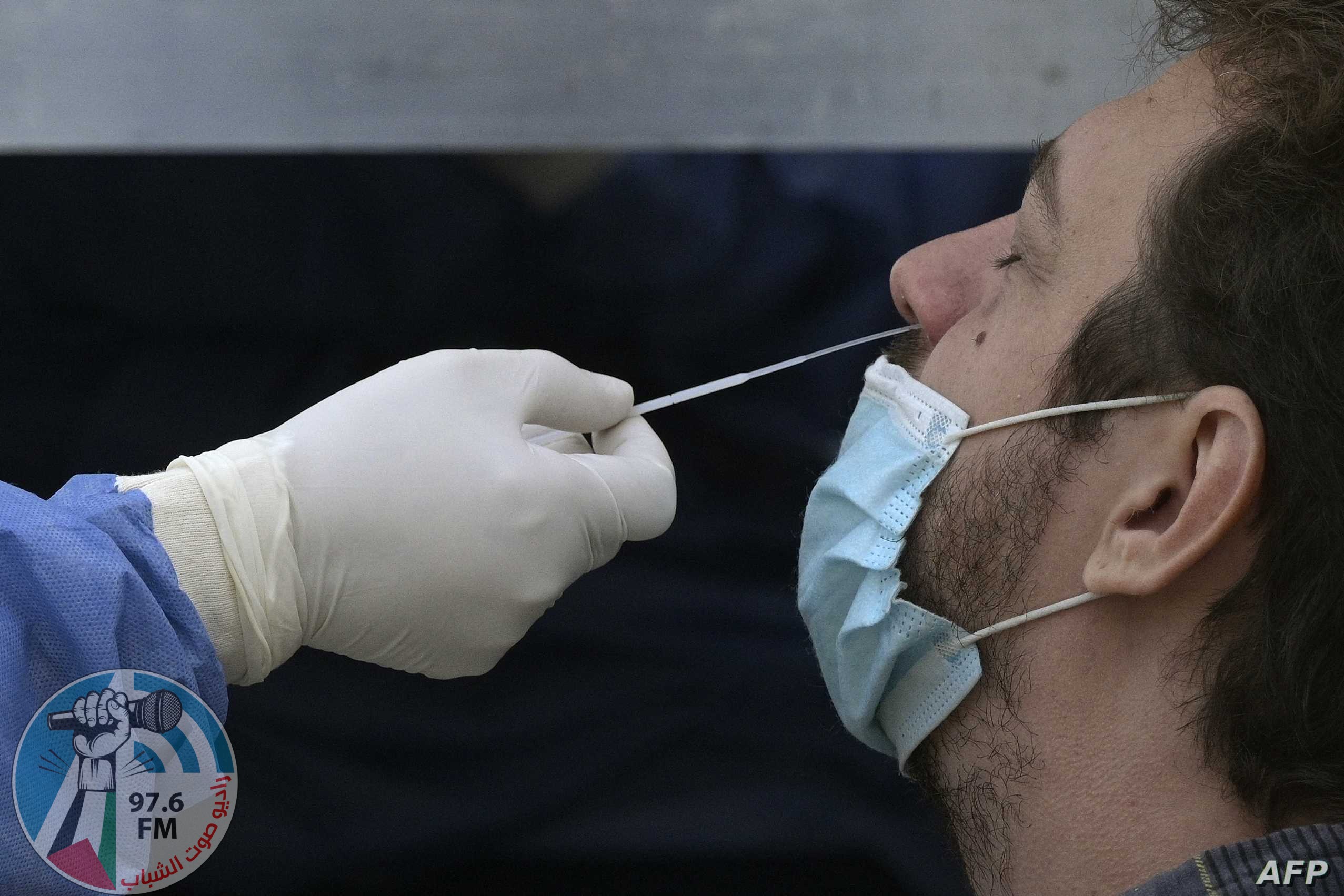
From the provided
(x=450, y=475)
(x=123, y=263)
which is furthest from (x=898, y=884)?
(x=123, y=263)

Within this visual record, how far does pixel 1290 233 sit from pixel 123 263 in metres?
1.74

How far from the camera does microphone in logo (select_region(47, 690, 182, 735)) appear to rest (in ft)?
3.31

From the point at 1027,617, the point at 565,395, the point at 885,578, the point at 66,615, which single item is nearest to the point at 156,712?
the point at 66,615

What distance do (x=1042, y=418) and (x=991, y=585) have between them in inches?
7.5

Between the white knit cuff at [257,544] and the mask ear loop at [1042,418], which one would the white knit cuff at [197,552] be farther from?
the mask ear loop at [1042,418]

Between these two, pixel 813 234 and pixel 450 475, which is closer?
pixel 450 475

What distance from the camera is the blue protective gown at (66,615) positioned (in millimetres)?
931

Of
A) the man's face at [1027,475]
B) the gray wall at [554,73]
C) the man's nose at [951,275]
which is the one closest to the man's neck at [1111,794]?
the man's face at [1027,475]

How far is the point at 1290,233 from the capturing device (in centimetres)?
102

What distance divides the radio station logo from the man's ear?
0.93m

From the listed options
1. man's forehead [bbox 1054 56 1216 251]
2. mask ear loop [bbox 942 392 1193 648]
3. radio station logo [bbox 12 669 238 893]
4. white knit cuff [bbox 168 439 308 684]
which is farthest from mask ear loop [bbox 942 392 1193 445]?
radio station logo [bbox 12 669 238 893]

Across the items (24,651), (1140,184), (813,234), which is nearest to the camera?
(24,651)

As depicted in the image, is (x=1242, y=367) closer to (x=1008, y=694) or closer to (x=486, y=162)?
(x=1008, y=694)

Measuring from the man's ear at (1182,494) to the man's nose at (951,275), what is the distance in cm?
33
